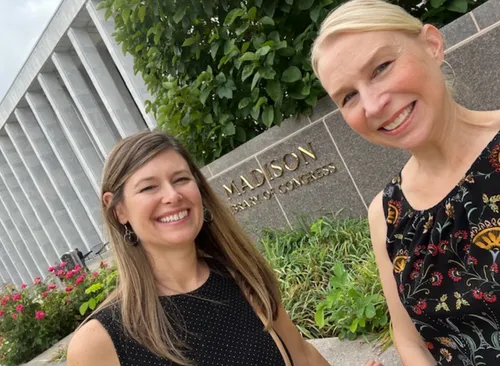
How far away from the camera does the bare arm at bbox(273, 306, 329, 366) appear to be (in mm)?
2209

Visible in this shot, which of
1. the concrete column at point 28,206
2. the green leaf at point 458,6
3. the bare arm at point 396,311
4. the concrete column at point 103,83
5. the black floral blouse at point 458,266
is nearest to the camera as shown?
the black floral blouse at point 458,266

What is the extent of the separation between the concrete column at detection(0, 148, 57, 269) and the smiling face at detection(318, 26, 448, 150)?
25047mm

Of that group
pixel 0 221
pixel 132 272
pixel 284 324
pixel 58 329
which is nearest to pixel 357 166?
pixel 284 324

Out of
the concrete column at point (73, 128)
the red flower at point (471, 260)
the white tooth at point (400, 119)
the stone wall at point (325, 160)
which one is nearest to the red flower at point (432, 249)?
the red flower at point (471, 260)

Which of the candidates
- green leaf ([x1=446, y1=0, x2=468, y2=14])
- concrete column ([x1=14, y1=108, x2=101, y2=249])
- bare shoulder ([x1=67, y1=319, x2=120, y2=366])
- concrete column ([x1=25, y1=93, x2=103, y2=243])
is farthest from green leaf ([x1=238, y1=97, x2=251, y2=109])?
concrete column ([x1=14, y1=108, x2=101, y2=249])

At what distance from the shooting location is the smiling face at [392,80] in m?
1.35

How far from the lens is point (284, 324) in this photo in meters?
2.26

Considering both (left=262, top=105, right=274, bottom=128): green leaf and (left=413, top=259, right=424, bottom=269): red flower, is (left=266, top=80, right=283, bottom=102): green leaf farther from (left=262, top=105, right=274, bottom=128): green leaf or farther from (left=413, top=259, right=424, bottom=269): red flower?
(left=413, top=259, right=424, bottom=269): red flower

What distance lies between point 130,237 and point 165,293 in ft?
0.95

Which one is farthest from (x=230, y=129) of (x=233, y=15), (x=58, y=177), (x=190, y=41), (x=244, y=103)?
(x=58, y=177)

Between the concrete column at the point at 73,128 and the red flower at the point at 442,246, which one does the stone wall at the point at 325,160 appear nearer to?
the red flower at the point at 442,246

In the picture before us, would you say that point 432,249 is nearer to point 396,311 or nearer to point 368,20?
point 396,311

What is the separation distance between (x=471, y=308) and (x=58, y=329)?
7.30 metres

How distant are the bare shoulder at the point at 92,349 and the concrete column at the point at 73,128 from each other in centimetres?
1830
